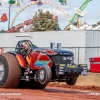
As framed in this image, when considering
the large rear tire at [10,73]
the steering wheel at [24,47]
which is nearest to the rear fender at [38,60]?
the steering wheel at [24,47]

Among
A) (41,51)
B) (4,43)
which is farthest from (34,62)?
(4,43)

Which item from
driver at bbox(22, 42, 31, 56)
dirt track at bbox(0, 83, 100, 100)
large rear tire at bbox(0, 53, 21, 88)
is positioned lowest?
Answer: dirt track at bbox(0, 83, 100, 100)

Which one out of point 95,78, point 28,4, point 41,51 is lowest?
point 95,78

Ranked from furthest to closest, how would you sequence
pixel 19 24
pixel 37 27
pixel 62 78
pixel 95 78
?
pixel 19 24 → pixel 37 27 → pixel 95 78 → pixel 62 78

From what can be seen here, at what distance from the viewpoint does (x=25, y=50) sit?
56.5ft

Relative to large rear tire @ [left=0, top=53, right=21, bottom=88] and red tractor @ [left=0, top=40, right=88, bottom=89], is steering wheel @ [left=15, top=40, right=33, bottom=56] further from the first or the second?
large rear tire @ [left=0, top=53, right=21, bottom=88]

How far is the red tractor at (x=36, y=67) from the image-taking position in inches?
612

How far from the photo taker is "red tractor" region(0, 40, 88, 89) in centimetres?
1555

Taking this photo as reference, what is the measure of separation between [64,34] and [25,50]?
16115mm

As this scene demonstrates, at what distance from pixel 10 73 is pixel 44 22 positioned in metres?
51.9

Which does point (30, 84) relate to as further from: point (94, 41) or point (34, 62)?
point (94, 41)

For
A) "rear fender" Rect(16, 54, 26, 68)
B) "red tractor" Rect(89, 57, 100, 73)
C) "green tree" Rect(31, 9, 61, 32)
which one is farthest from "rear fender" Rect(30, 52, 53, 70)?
"green tree" Rect(31, 9, 61, 32)

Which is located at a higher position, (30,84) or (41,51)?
(41,51)

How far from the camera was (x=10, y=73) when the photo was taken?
55.3ft
